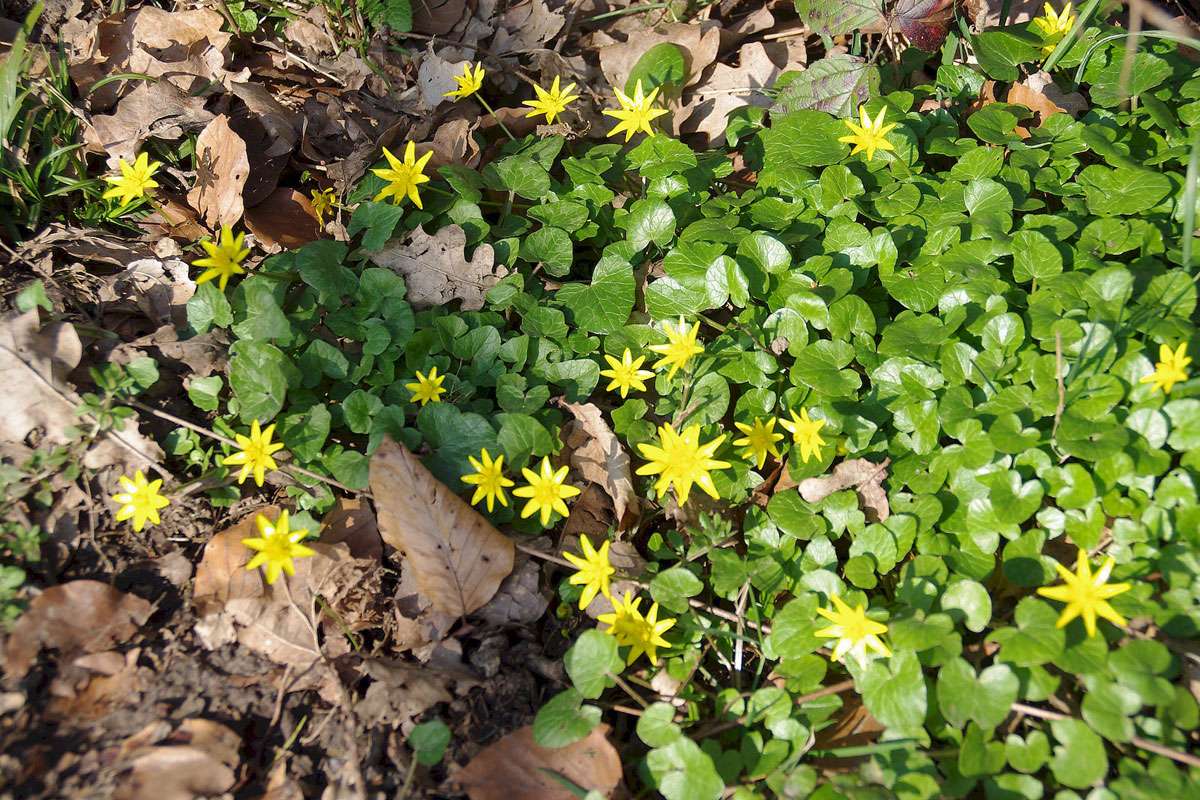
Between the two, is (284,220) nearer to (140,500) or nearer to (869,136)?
(140,500)

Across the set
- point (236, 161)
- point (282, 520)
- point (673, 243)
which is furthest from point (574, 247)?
point (282, 520)

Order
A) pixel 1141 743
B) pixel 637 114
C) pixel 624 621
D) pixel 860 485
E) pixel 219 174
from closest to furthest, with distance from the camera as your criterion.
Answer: pixel 1141 743
pixel 624 621
pixel 860 485
pixel 637 114
pixel 219 174

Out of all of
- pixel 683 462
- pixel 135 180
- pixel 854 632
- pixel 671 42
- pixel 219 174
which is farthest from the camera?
pixel 671 42

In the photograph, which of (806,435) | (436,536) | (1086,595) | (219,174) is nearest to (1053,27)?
(806,435)

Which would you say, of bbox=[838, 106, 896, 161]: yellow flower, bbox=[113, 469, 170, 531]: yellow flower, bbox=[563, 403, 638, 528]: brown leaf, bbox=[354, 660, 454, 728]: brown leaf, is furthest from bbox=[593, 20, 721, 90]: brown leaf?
bbox=[354, 660, 454, 728]: brown leaf

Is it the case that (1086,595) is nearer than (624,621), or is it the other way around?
(1086,595)

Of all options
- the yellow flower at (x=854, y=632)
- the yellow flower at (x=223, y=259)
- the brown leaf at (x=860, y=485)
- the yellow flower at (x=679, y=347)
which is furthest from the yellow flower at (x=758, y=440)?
the yellow flower at (x=223, y=259)
